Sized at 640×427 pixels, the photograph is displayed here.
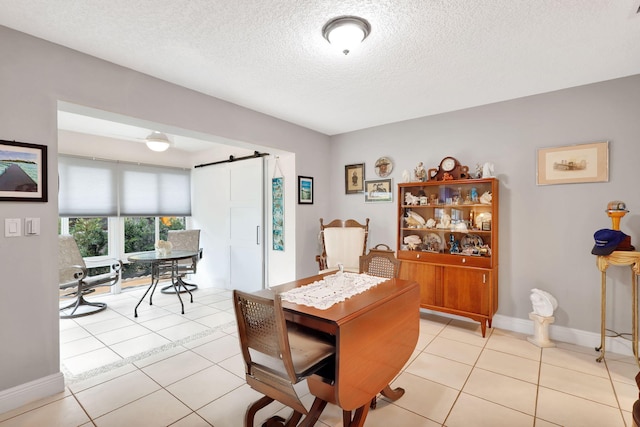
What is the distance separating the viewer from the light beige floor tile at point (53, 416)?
1.83m

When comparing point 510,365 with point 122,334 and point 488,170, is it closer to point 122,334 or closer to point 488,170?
point 488,170

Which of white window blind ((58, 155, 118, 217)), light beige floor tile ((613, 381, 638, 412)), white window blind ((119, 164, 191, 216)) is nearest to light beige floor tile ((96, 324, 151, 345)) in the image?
white window blind ((58, 155, 118, 217))

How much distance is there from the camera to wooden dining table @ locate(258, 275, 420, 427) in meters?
1.50

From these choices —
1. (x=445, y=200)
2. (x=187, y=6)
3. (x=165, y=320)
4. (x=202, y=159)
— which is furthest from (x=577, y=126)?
(x=202, y=159)

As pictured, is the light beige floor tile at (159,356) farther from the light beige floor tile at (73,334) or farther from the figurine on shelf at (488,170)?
the figurine on shelf at (488,170)

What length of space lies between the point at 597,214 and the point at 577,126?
0.87m

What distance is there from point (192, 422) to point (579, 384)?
2.76 meters

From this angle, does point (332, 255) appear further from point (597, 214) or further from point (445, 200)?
point (597, 214)

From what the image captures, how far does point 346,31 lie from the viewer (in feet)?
6.20

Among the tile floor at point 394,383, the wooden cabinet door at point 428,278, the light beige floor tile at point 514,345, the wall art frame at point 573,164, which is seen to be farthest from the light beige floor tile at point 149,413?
the wall art frame at point 573,164

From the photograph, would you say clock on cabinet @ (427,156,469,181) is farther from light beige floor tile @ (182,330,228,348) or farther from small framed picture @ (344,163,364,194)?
light beige floor tile @ (182,330,228,348)

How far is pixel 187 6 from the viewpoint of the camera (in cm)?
175

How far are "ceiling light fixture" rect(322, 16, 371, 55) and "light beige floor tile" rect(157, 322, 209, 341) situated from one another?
10.1ft

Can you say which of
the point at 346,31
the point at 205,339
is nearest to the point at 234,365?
the point at 205,339
